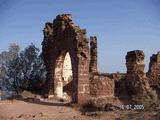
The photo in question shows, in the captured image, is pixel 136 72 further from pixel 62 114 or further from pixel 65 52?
pixel 62 114

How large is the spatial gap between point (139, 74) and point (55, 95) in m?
6.86

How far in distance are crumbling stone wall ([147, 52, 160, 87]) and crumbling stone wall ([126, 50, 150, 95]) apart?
4306 millimetres

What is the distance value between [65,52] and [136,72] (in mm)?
5630

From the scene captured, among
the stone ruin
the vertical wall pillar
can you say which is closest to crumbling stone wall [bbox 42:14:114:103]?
the stone ruin

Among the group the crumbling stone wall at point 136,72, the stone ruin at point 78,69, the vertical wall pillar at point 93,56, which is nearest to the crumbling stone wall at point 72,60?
the stone ruin at point 78,69

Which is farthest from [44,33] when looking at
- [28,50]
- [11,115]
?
[11,115]

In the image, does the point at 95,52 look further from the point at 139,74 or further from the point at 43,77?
the point at 139,74

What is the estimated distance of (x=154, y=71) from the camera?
30609mm

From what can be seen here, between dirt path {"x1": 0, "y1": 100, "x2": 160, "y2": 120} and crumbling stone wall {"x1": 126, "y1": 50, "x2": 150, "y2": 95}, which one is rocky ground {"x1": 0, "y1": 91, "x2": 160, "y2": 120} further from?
crumbling stone wall {"x1": 126, "y1": 50, "x2": 150, "y2": 95}

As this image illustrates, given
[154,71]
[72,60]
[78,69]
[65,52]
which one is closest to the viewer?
[78,69]

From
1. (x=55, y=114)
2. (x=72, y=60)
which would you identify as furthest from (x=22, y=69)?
(x=55, y=114)

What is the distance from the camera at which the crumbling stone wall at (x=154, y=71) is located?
2992cm

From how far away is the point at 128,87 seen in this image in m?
27.0

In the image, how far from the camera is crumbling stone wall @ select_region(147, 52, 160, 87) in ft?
98.2
